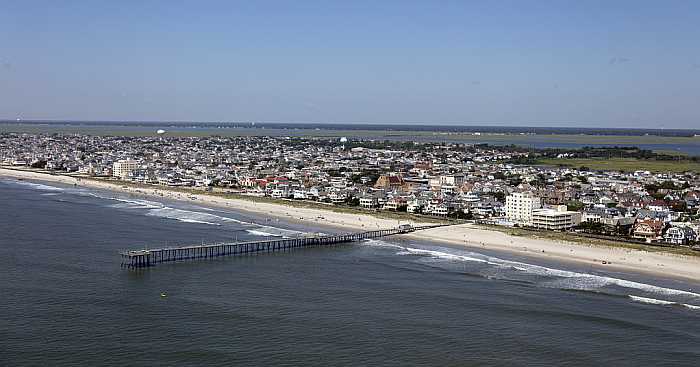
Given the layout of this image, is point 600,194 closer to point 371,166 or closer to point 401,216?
point 401,216

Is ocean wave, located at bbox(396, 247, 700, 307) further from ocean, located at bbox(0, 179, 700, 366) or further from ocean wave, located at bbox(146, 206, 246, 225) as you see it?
ocean wave, located at bbox(146, 206, 246, 225)

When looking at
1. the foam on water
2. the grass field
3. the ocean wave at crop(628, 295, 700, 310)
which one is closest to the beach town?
the foam on water

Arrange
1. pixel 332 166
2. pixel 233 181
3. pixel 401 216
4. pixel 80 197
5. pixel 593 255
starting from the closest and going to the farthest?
pixel 593 255 < pixel 401 216 < pixel 80 197 < pixel 233 181 < pixel 332 166

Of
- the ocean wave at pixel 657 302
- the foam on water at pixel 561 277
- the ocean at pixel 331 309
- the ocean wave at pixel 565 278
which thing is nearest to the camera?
the ocean at pixel 331 309

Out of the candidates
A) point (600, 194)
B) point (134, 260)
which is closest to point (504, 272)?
point (134, 260)

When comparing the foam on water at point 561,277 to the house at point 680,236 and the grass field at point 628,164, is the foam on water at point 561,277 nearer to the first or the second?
the house at point 680,236

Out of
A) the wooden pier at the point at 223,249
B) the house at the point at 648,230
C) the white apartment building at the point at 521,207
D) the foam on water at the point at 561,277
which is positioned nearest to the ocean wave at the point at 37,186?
the wooden pier at the point at 223,249

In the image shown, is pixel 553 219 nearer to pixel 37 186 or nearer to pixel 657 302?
pixel 657 302

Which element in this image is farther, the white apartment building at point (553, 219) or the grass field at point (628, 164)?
the grass field at point (628, 164)

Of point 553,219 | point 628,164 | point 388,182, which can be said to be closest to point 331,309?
point 553,219
